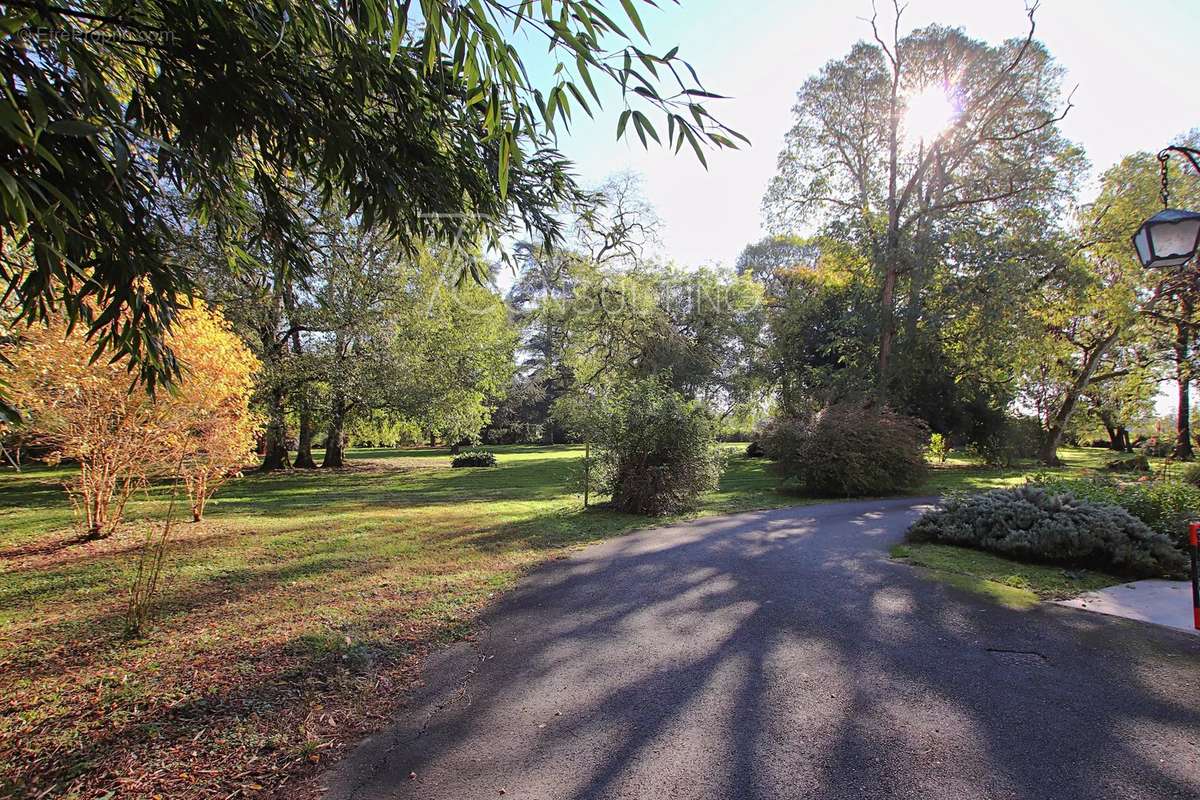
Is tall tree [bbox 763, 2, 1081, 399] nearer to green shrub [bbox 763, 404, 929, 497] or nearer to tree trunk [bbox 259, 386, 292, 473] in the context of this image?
green shrub [bbox 763, 404, 929, 497]

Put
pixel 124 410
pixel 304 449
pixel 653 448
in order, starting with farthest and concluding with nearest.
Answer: pixel 304 449
pixel 653 448
pixel 124 410

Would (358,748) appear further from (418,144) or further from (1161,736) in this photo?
(1161,736)

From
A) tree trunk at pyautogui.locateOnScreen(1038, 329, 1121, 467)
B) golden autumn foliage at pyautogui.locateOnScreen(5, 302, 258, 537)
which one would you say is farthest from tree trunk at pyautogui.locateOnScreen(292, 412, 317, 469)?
tree trunk at pyautogui.locateOnScreen(1038, 329, 1121, 467)

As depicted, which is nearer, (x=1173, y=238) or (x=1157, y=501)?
(x=1173, y=238)

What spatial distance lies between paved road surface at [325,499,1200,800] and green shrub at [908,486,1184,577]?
1781 mm

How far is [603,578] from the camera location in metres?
5.83

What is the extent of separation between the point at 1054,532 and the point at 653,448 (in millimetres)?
5959

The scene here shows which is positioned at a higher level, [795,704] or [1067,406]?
[1067,406]

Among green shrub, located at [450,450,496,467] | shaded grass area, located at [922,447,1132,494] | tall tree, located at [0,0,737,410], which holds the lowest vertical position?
shaded grass area, located at [922,447,1132,494]

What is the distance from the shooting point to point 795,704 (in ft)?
10.1

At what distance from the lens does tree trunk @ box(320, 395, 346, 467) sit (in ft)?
60.4

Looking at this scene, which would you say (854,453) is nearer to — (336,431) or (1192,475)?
(1192,475)

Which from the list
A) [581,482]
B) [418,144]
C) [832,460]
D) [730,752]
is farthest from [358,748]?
[832,460]

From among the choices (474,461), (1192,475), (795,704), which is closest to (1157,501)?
(795,704)
